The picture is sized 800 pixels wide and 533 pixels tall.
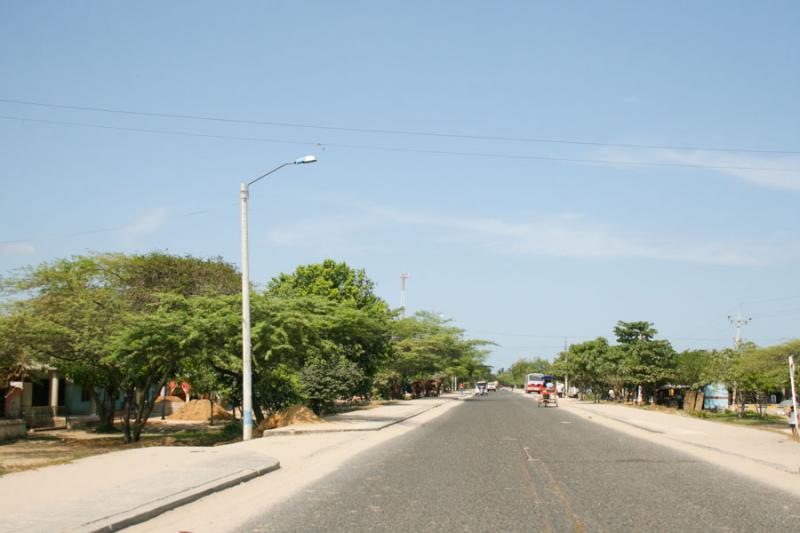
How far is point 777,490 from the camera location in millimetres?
11945

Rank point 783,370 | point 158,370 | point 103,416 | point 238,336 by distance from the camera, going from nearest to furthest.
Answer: point 238,336
point 158,370
point 103,416
point 783,370

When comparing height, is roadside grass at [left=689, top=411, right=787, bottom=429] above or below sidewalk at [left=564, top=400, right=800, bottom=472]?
below

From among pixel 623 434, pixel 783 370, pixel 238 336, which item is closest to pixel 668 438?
pixel 623 434

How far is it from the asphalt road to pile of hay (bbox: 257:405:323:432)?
10.5m

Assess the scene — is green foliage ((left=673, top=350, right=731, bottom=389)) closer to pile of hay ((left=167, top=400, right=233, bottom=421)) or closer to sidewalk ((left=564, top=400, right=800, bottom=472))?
sidewalk ((left=564, top=400, right=800, bottom=472))

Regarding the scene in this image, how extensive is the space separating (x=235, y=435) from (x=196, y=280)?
993cm

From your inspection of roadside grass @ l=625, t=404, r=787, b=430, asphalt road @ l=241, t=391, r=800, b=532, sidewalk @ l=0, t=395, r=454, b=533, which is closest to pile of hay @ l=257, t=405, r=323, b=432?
asphalt road @ l=241, t=391, r=800, b=532

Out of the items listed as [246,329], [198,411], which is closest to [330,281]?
[198,411]

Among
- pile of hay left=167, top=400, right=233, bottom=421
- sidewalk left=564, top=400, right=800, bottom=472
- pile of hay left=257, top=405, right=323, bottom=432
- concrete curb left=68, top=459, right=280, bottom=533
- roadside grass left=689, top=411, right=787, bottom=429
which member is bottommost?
roadside grass left=689, top=411, right=787, bottom=429

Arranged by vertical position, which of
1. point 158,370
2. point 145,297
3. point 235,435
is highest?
point 145,297

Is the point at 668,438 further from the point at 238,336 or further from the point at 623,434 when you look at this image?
the point at 238,336

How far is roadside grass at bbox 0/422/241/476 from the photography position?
2294 cm

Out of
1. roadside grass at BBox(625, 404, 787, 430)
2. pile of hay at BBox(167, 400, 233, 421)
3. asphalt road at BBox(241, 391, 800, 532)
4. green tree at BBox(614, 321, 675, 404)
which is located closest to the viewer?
asphalt road at BBox(241, 391, 800, 532)

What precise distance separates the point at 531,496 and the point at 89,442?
23.3m
